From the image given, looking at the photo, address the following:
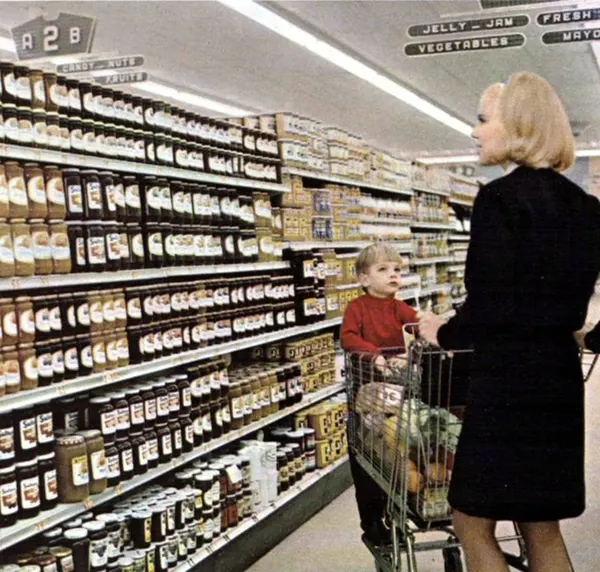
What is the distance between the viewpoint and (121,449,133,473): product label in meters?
3.40

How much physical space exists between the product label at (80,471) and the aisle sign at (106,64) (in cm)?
678

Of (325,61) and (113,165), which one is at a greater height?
(325,61)

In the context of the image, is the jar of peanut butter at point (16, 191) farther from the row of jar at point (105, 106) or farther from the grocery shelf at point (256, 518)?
the grocery shelf at point (256, 518)

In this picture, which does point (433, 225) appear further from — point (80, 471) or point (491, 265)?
point (491, 265)

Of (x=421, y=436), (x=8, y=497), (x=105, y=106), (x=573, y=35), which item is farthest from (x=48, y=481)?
(x=573, y=35)

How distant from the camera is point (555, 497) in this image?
86.7 inches

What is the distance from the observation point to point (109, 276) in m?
Result: 3.34

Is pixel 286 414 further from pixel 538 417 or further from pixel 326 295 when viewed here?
pixel 538 417

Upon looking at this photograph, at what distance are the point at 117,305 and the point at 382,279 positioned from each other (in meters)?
1.44

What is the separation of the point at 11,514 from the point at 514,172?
6.16 ft

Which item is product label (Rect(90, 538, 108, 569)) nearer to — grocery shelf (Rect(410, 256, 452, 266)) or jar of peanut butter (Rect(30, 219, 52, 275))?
jar of peanut butter (Rect(30, 219, 52, 275))

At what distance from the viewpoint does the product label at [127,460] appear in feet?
11.1

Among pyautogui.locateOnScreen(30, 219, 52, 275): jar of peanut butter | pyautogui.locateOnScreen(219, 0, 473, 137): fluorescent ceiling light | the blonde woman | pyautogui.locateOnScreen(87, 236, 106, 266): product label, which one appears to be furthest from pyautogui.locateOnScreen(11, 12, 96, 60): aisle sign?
the blonde woman

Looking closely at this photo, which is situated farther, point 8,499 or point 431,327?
point 8,499
